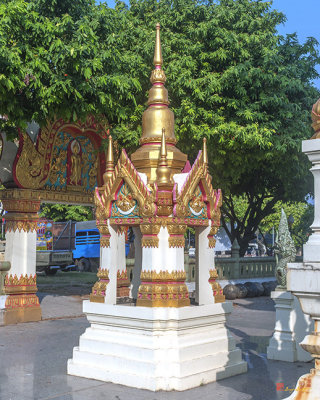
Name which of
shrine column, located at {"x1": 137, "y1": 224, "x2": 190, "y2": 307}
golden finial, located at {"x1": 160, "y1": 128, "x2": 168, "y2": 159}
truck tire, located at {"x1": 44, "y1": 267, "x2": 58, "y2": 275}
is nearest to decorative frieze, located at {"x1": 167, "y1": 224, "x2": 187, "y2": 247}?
shrine column, located at {"x1": 137, "y1": 224, "x2": 190, "y2": 307}

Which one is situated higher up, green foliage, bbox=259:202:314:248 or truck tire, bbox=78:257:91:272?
green foliage, bbox=259:202:314:248

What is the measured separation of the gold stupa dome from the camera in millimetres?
8422

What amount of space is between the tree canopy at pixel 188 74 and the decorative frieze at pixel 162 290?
18.3 feet

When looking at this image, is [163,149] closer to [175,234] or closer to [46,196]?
[175,234]

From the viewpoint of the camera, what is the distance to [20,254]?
13.8m

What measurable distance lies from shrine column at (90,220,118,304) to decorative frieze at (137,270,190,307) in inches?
25.8

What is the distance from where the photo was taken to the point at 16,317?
1362 cm

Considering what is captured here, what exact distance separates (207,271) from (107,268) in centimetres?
163

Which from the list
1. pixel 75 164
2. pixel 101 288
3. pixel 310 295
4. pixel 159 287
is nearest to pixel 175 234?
pixel 159 287

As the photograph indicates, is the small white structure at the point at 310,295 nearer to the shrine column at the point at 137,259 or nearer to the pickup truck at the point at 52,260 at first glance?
the shrine column at the point at 137,259

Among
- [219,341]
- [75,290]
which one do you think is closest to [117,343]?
[219,341]

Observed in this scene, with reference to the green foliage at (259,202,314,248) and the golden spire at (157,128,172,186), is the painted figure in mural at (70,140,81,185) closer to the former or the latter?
the golden spire at (157,128,172,186)

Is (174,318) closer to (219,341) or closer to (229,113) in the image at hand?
(219,341)

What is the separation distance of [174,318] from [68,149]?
29.6ft
